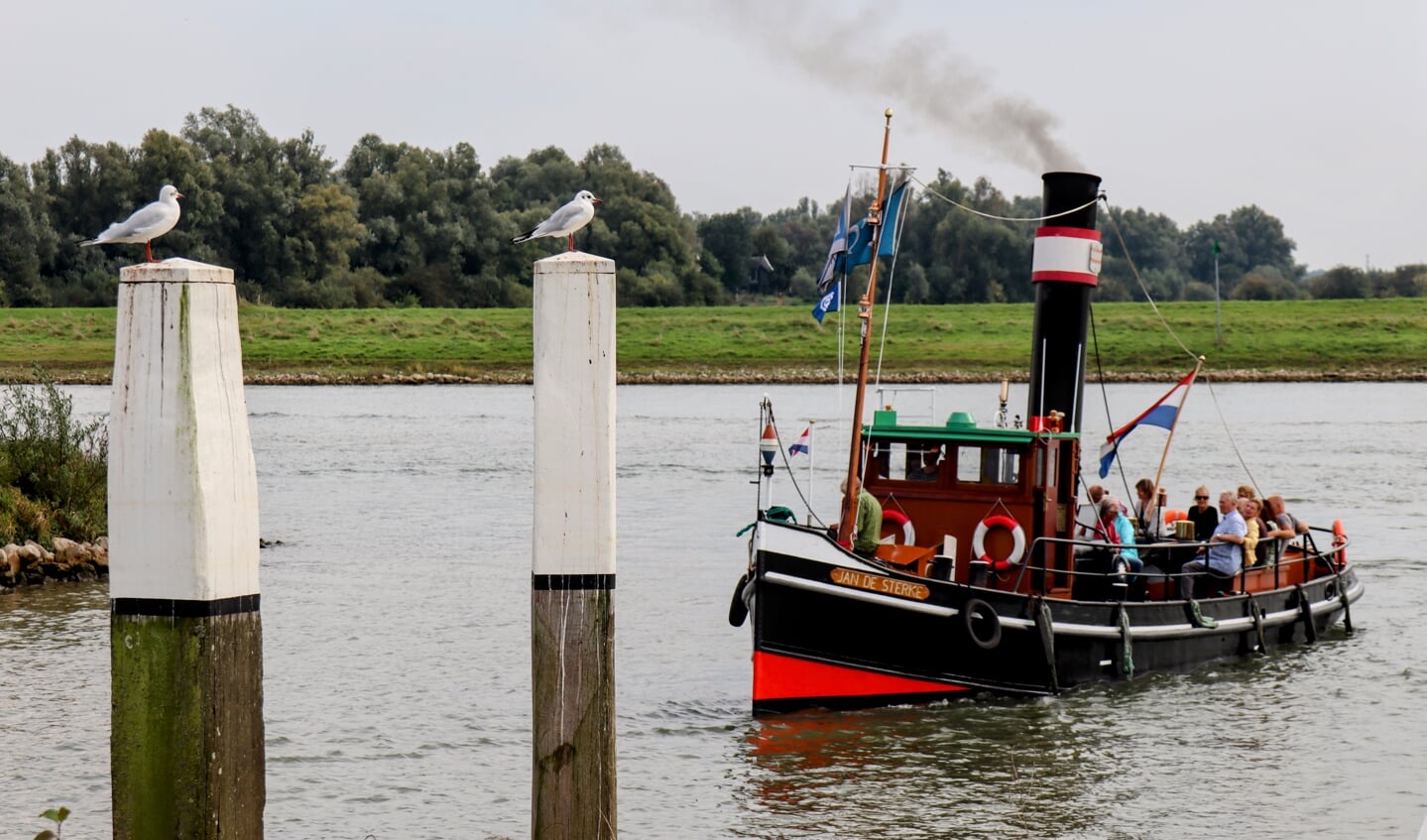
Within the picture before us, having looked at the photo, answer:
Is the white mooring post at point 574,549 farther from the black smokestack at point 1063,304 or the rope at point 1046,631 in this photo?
the black smokestack at point 1063,304

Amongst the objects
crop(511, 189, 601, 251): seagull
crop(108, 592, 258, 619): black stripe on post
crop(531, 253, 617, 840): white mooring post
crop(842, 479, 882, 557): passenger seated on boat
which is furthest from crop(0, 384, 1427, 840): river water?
crop(108, 592, 258, 619): black stripe on post

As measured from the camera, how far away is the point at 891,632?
16828 mm

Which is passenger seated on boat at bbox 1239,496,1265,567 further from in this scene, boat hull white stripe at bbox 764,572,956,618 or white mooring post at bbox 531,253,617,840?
white mooring post at bbox 531,253,617,840

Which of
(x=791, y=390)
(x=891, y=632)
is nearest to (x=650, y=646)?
(x=891, y=632)

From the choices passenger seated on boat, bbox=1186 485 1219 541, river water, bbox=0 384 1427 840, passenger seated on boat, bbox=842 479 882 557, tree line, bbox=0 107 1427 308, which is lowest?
river water, bbox=0 384 1427 840

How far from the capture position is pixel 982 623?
17.2 m

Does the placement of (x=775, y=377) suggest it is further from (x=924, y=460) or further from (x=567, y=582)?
(x=567, y=582)

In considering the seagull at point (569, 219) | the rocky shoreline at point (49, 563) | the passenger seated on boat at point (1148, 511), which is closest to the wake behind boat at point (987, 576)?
the passenger seated on boat at point (1148, 511)

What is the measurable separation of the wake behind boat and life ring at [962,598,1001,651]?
2 centimetres

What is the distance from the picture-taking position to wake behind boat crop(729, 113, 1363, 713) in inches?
646

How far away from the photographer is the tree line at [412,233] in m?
83.4

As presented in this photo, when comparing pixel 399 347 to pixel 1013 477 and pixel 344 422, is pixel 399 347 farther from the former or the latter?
pixel 1013 477

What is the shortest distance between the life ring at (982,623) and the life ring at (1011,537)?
2.12 ft

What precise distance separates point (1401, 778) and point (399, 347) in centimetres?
7557
